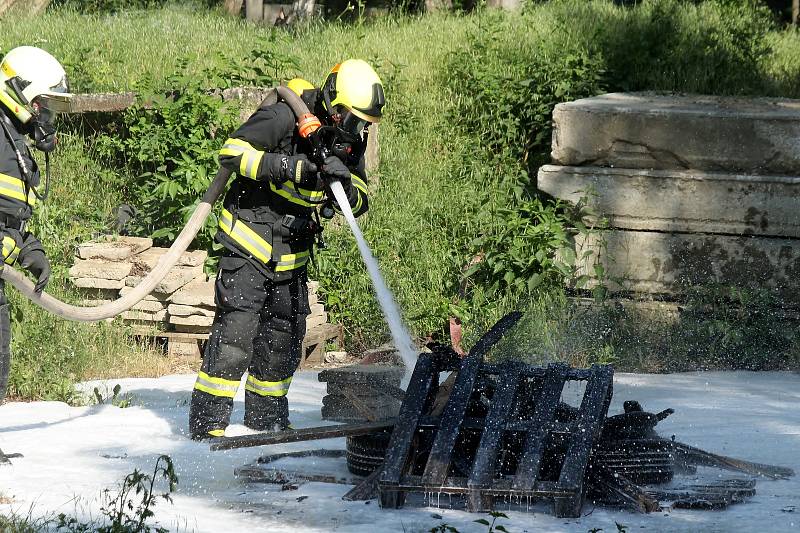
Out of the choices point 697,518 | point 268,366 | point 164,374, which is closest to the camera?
point 697,518

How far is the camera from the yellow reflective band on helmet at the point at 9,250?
5.77m

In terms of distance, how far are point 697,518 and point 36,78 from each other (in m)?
3.78

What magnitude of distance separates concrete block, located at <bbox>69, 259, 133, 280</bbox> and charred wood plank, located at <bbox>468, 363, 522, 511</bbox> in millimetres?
4268

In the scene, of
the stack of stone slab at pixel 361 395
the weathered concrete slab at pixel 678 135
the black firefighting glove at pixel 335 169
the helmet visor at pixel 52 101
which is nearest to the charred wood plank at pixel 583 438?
the stack of stone slab at pixel 361 395

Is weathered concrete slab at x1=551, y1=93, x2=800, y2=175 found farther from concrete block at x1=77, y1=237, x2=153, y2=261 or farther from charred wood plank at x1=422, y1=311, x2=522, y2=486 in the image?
charred wood plank at x1=422, y1=311, x2=522, y2=486

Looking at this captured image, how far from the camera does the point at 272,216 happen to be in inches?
243

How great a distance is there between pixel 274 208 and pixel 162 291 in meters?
2.88

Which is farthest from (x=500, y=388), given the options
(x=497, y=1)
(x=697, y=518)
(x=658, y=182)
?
(x=497, y=1)

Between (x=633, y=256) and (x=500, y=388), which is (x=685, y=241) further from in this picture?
(x=500, y=388)

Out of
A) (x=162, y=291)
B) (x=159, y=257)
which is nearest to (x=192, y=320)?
(x=162, y=291)

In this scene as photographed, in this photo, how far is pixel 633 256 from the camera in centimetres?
938

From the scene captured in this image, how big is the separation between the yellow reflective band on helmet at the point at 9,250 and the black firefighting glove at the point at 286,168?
129 cm

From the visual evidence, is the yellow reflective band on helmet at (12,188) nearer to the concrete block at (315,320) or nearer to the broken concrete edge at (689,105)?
the concrete block at (315,320)

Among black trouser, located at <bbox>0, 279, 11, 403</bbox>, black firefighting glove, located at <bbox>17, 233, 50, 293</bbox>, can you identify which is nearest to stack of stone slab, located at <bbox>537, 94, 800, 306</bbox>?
black firefighting glove, located at <bbox>17, 233, 50, 293</bbox>
